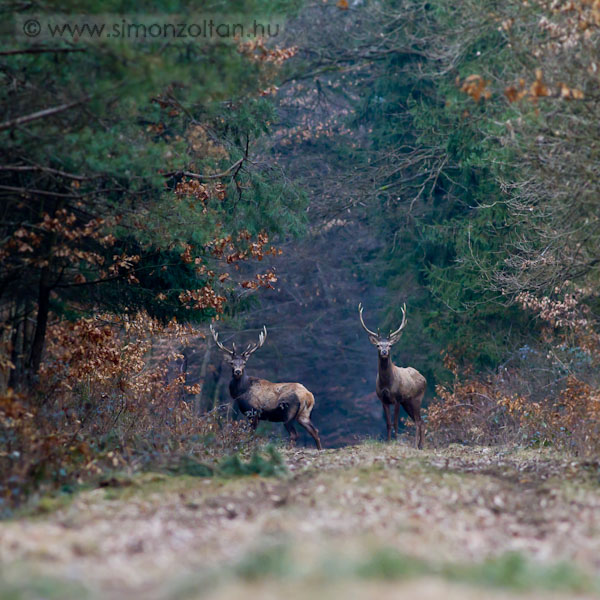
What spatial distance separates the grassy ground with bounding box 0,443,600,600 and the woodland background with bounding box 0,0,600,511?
158 cm

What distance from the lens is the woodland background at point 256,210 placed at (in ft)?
31.4

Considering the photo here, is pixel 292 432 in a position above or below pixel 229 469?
below

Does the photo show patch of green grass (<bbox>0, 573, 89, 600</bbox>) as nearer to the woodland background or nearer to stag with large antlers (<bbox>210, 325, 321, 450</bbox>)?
the woodland background

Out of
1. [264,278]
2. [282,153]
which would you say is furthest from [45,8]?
[282,153]

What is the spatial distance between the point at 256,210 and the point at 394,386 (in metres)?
4.69

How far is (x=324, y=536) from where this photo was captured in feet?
22.1

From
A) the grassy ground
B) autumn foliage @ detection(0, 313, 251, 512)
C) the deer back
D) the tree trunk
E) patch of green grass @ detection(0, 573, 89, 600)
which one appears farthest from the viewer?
the deer back

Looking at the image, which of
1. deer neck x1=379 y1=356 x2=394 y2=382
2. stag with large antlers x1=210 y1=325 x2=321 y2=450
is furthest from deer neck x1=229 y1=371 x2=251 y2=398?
deer neck x1=379 y1=356 x2=394 y2=382

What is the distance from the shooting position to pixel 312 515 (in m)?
7.64

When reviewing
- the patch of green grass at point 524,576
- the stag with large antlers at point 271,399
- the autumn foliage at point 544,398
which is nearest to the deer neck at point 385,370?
the autumn foliage at point 544,398
